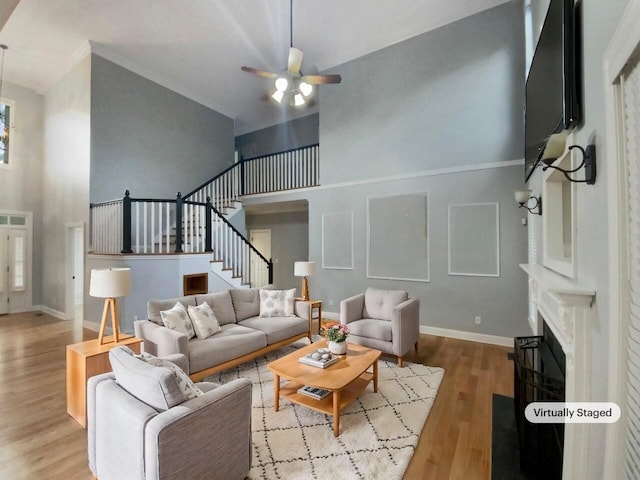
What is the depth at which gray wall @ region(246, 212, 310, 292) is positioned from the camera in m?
8.01

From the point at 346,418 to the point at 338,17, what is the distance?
5703 mm

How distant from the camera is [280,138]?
28.9 ft

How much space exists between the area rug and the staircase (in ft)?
9.70

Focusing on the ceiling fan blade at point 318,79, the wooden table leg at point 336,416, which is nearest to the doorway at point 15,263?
the ceiling fan blade at point 318,79

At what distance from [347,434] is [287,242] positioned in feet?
20.4

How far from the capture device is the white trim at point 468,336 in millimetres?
4330

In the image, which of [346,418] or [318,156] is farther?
[318,156]

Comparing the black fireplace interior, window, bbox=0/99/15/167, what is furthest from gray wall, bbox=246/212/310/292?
the black fireplace interior

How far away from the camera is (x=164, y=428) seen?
1.44 meters

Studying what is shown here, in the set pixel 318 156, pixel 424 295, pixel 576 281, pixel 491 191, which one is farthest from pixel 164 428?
pixel 318 156

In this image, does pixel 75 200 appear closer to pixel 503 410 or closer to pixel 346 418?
pixel 346 418

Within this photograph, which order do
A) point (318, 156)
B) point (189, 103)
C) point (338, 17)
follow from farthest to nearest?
point (189, 103), point (318, 156), point (338, 17)

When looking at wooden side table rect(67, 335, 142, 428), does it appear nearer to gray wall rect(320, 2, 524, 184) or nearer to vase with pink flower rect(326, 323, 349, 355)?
vase with pink flower rect(326, 323, 349, 355)

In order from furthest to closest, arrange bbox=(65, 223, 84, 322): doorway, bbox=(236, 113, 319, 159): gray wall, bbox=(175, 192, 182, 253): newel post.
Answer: bbox=(236, 113, 319, 159): gray wall < bbox=(65, 223, 84, 322): doorway < bbox=(175, 192, 182, 253): newel post
